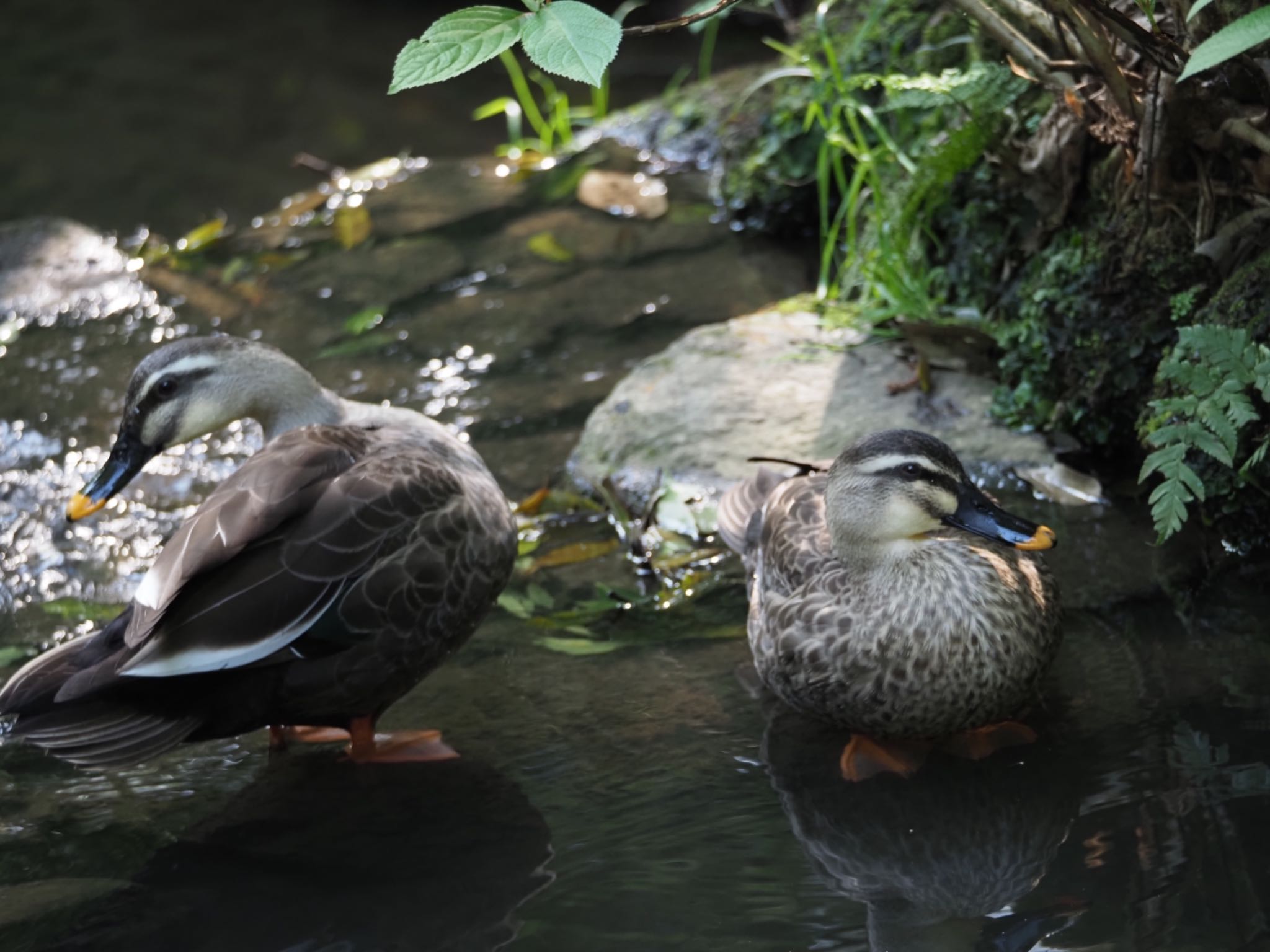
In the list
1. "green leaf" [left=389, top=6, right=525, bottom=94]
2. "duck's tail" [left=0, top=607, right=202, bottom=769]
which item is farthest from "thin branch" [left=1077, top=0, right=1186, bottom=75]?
"duck's tail" [left=0, top=607, right=202, bottom=769]

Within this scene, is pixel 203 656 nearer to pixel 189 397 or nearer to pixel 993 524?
pixel 189 397

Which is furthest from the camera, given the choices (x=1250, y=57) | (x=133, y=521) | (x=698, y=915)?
(x=133, y=521)

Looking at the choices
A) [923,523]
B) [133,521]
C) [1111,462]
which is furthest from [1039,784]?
[133,521]

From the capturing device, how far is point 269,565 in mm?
3406

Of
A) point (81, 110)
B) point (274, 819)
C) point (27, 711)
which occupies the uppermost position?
point (81, 110)

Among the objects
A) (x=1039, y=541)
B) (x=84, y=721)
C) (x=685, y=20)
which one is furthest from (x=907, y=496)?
(x=84, y=721)

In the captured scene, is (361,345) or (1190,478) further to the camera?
(361,345)

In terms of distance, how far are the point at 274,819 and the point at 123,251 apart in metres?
4.43

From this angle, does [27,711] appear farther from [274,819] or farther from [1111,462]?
[1111,462]

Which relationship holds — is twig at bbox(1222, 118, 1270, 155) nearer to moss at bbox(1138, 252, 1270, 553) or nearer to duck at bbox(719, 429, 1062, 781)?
moss at bbox(1138, 252, 1270, 553)

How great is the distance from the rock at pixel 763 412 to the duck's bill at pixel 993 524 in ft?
4.11

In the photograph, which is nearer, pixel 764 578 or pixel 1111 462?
pixel 764 578

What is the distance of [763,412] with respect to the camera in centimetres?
494

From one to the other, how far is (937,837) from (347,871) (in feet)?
4.31
